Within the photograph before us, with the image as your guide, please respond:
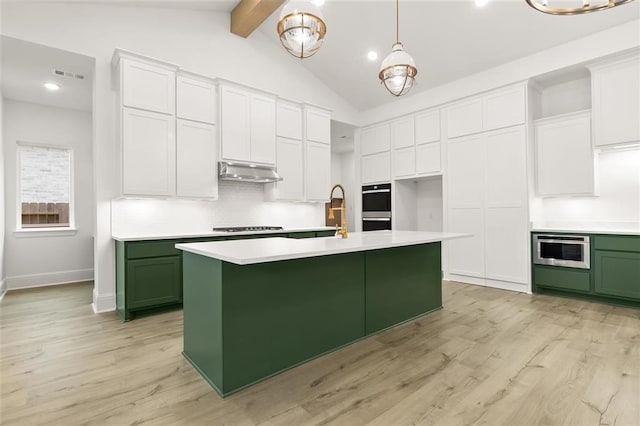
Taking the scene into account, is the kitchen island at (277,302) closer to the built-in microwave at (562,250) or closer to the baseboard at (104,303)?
the baseboard at (104,303)

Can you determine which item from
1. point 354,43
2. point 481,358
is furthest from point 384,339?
point 354,43

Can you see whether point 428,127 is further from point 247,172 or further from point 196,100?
point 196,100

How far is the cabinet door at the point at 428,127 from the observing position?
5.62 meters

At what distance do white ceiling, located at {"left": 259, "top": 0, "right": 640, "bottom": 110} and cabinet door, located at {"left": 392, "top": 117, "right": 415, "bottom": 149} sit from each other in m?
0.60

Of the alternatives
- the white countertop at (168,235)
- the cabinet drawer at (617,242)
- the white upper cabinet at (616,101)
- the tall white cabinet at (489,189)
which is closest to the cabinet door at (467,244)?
the tall white cabinet at (489,189)

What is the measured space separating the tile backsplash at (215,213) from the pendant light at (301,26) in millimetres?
2900

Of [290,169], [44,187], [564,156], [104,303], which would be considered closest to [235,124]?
[290,169]

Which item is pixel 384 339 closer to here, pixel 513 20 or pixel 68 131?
pixel 513 20

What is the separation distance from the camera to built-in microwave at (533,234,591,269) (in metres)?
4.13

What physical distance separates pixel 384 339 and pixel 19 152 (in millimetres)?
6232

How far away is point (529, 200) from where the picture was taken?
4551mm

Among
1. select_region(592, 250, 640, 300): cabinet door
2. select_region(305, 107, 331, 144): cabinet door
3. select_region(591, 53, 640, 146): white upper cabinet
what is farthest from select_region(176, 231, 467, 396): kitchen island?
select_region(305, 107, 331, 144): cabinet door

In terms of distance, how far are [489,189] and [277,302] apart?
4046mm

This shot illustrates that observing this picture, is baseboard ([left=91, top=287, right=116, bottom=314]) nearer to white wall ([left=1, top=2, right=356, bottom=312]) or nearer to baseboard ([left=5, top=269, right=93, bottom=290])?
white wall ([left=1, top=2, right=356, bottom=312])
